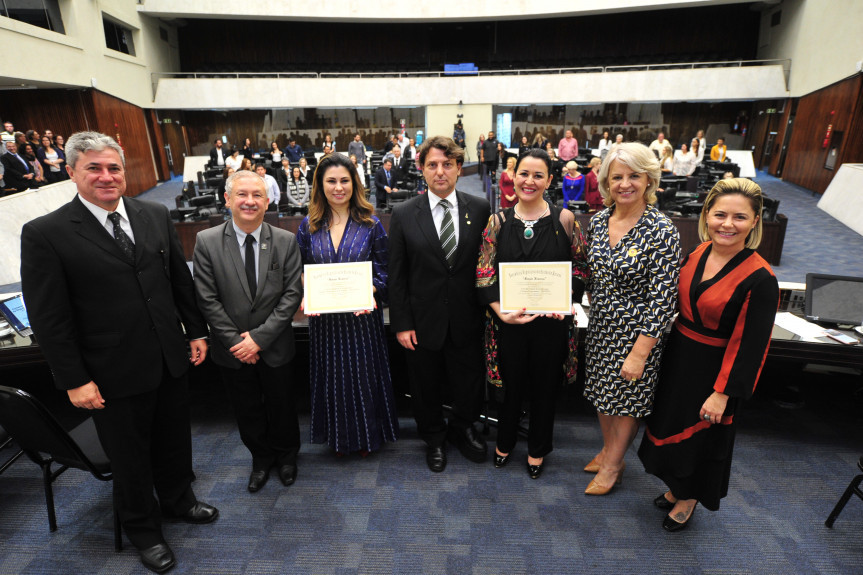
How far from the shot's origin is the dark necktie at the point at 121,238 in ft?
6.21

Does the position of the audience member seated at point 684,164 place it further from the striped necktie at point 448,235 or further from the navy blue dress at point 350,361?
the navy blue dress at point 350,361

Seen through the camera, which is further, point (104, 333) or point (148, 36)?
point (148, 36)

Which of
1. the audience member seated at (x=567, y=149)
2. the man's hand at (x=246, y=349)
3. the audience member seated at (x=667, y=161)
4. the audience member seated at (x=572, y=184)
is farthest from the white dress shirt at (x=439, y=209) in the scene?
the audience member seated at (x=567, y=149)

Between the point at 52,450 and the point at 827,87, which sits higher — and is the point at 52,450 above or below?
below

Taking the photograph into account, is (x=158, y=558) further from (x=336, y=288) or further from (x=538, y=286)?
(x=538, y=286)

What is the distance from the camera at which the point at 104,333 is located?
6.13ft

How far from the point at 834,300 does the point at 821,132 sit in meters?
11.8

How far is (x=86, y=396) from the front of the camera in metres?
1.85

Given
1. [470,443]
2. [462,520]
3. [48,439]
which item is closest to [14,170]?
[48,439]

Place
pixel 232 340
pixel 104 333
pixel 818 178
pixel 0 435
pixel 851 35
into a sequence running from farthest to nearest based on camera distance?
1. pixel 818 178
2. pixel 851 35
3. pixel 0 435
4. pixel 232 340
5. pixel 104 333

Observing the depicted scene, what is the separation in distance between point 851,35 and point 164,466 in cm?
1505

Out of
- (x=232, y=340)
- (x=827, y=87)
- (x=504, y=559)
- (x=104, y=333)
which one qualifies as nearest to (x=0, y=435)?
(x=104, y=333)

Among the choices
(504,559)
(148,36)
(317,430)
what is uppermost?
(148,36)

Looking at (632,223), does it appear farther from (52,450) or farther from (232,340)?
(52,450)
